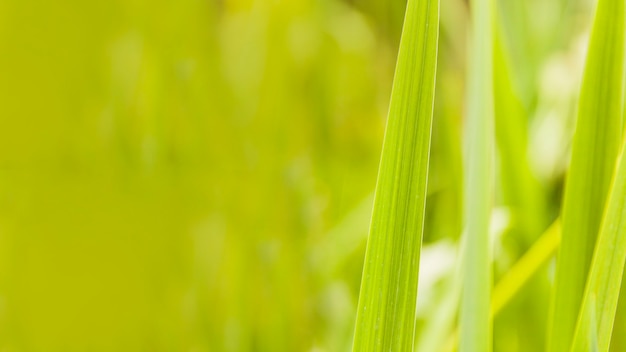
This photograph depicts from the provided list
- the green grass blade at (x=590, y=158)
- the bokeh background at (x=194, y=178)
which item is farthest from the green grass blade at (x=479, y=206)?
the bokeh background at (x=194, y=178)

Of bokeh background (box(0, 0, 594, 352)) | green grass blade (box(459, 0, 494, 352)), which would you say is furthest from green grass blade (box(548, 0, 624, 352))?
bokeh background (box(0, 0, 594, 352))

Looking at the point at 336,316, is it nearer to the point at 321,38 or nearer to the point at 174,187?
the point at 174,187

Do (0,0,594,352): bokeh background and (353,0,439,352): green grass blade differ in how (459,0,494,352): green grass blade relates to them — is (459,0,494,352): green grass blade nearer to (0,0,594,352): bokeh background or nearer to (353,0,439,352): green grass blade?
(353,0,439,352): green grass blade

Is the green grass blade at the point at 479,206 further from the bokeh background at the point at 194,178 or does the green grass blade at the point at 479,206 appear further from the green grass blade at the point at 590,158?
the bokeh background at the point at 194,178

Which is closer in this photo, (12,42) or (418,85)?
(418,85)

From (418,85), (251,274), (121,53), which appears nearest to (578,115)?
(418,85)
